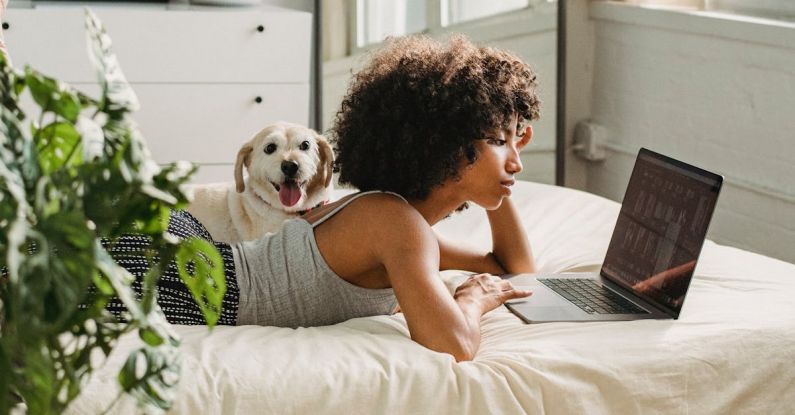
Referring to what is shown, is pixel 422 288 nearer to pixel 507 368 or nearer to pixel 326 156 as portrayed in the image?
pixel 507 368

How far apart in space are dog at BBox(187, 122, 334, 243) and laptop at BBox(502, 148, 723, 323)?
0.78 m

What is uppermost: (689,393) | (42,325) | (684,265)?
(42,325)

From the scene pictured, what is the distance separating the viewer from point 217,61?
3.80 meters

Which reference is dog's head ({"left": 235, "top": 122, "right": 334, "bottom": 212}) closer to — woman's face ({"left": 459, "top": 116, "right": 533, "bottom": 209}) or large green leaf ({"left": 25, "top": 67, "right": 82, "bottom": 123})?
woman's face ({"left": 459, "top": 116, "right": 533, "bottom": 209})

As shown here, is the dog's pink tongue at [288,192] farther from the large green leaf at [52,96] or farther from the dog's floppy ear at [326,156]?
the large green leaf at [52,96]

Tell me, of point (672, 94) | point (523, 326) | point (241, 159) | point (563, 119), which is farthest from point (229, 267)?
point (563, 119)

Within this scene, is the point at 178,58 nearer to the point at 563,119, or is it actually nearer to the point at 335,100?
the point at 335,100

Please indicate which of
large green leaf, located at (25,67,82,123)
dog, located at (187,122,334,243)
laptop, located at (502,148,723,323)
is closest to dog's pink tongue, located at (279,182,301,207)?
dog, located at (187,122,334,243)

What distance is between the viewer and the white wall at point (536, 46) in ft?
12.6

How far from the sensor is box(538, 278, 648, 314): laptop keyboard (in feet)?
5.72

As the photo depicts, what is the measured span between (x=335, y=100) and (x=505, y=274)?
Result: 211 centimetres

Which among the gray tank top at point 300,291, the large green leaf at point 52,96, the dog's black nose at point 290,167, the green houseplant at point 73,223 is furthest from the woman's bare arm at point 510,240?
the large green leaf at point 52,96

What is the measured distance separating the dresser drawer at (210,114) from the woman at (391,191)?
6.49 feet

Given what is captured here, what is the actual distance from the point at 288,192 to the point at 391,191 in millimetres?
832
